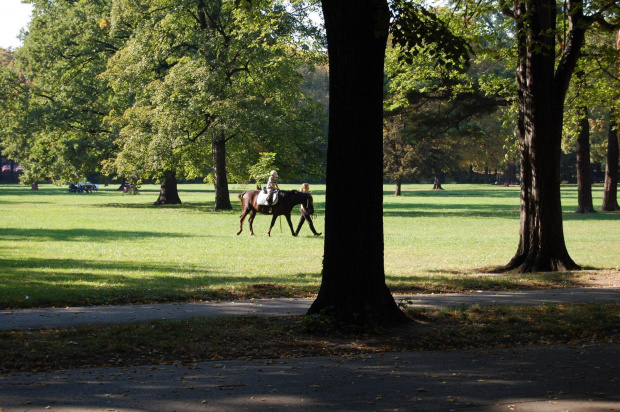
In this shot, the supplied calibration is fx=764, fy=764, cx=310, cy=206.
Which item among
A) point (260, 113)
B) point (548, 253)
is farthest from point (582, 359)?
point (260, 113)

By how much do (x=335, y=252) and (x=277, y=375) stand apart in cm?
248

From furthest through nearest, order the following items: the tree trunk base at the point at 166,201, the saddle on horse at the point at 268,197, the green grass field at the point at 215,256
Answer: the tree trunk base at the point at 166,201, the saddle on horse at the point at 268,197, the green grass field at the point at 215,256

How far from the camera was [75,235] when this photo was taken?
2541 centimetres

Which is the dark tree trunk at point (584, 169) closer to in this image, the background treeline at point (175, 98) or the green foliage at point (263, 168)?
the background treeline at point (175, 98)

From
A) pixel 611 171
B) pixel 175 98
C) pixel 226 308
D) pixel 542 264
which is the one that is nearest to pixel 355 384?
pixel 226 308

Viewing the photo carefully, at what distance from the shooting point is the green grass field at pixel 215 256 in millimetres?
12961

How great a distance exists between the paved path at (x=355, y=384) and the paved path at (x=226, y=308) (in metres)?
2.27

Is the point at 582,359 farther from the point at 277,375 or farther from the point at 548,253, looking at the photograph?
the point at 548,253

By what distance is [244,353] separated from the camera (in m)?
8.08

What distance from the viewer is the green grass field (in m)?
13.0

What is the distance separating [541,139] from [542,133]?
0.41 ft

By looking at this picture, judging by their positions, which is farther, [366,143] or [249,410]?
[366,143]

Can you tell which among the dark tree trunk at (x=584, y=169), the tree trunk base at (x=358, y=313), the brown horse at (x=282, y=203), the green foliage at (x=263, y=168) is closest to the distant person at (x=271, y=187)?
the brown horse at (x=282, y=203)

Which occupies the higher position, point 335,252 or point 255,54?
point 255,54
